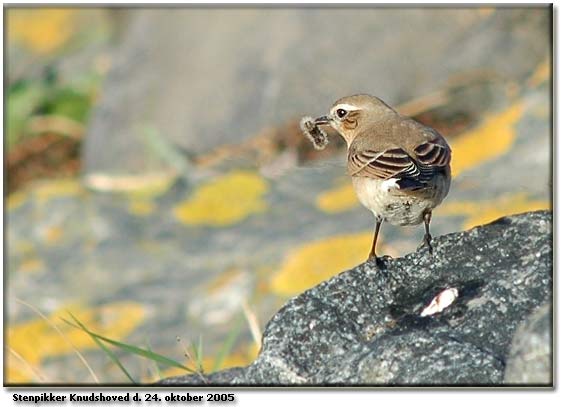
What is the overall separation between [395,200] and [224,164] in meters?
4.17

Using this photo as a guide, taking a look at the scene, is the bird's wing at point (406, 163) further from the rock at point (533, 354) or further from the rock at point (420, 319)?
the rock at point (533, 354)

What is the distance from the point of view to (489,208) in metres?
8.04

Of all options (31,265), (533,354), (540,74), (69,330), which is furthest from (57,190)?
(533,354)

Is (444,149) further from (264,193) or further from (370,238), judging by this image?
(264,193)

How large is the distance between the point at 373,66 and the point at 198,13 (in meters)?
1.99

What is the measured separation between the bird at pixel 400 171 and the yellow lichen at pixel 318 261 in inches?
54.9

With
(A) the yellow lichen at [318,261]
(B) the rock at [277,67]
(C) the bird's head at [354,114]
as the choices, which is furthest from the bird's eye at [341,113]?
(B) the rock at [277,67]

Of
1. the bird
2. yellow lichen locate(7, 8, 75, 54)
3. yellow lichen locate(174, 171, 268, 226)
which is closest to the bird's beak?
the bird

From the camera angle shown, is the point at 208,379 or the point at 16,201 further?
the point at 16,201

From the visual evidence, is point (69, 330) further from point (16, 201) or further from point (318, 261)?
point (16, 201)

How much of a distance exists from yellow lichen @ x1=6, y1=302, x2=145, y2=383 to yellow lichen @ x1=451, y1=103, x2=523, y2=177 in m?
2.82

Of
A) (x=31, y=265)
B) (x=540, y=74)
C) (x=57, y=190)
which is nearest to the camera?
(x=31, y=265)

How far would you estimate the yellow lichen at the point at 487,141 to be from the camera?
903 centimetres

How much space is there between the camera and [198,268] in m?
8.20
